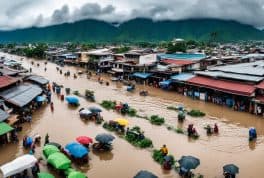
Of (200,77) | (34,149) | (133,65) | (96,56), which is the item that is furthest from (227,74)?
(96,56)

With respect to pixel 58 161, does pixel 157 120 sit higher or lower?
lower

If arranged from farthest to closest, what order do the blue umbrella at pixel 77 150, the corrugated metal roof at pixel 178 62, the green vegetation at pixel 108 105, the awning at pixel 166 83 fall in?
the corrugated metal roof at pixel 178 62 → the awning at pixel 166 83 → the green vegetation at pixel 108 105 → the blue umbrella at pixel 77 150

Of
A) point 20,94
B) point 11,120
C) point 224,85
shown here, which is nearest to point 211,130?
point 224,85

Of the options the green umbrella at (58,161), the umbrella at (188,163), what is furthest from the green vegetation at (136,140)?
the green umbrella at (58,161)

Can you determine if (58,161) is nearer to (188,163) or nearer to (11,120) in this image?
(188,163)

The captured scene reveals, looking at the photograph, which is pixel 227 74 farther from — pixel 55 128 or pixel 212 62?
pixel 55 128

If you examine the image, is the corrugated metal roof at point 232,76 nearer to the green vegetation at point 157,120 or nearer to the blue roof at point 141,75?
the blue roof at point 141,75

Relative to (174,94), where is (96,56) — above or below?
above
